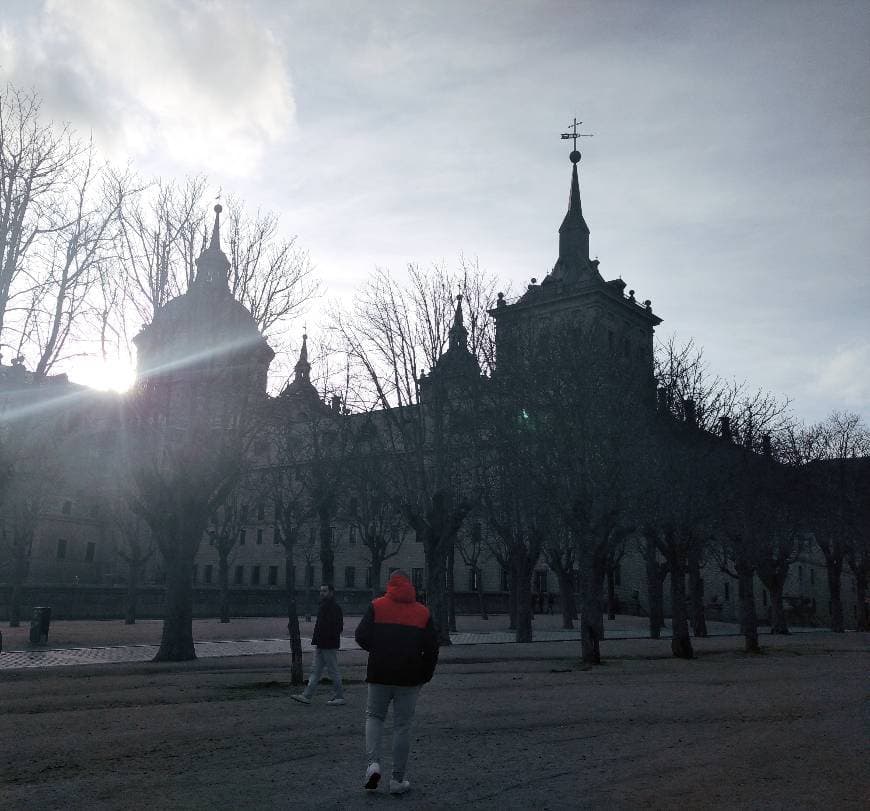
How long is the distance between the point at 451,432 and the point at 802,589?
64415mm

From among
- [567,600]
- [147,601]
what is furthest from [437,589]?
[147,601]

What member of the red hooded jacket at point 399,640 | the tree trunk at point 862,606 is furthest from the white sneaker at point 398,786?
the tree trunk at point 862,606

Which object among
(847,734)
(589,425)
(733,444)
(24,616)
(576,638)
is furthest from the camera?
(24,616)

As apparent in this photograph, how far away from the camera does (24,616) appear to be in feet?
134

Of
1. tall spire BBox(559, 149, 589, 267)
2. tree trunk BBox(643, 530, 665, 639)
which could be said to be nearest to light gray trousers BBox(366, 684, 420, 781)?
tree trunk BBox(643, 530, 665, 639)

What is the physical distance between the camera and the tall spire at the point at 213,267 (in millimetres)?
24453

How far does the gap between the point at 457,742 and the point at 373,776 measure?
121 inches

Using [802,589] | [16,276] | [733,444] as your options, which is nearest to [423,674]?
[16,276]

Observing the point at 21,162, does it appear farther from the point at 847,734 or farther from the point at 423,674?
the point at 847,734

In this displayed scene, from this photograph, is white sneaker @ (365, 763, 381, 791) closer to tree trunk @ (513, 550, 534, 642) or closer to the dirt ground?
the dirt ground

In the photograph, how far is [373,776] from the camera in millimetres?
7586

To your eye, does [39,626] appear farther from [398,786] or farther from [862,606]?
[862,606]

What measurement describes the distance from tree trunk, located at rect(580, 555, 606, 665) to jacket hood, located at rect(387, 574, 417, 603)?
15.4 metres

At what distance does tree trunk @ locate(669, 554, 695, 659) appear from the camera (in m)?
25.4
